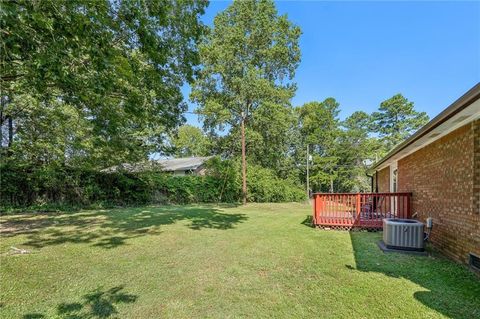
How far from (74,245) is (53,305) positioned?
2960mm

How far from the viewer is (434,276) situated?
3822 millimetres

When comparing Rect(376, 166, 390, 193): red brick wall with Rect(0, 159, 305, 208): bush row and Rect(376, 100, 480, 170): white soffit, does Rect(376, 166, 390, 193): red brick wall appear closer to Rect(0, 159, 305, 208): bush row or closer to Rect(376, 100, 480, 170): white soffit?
Rect(376, 100, 480, 170): white soffit

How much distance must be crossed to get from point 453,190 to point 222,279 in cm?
448

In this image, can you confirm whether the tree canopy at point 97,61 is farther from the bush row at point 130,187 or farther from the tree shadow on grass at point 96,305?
the tree shadow on grass at point 96,305

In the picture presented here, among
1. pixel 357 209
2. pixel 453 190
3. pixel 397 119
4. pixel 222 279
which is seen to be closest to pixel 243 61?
pixel 357 209

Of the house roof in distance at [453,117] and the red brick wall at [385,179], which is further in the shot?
the red brick wall at [385,179]

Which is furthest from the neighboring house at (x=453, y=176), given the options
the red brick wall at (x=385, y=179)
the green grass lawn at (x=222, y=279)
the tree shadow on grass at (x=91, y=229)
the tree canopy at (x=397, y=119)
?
the tree canopy at (x=397, y=119)

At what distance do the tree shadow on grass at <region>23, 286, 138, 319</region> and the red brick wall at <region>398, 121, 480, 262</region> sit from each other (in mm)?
5044

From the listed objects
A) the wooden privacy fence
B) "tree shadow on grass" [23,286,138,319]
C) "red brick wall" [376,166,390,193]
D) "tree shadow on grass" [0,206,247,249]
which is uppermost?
"red brick wall" [376,166,390,193]

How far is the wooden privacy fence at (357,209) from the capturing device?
7695mm

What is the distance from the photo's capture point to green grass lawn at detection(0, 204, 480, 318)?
285cm

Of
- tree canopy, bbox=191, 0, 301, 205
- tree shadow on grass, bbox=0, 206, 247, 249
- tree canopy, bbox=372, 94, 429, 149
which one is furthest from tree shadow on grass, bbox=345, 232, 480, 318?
tree canopy, bbox=372, 94, 429, 149

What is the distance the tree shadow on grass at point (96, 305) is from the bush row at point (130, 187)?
1056 centimetres

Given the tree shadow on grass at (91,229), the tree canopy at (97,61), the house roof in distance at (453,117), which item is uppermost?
the tree canopy at (97,61)
